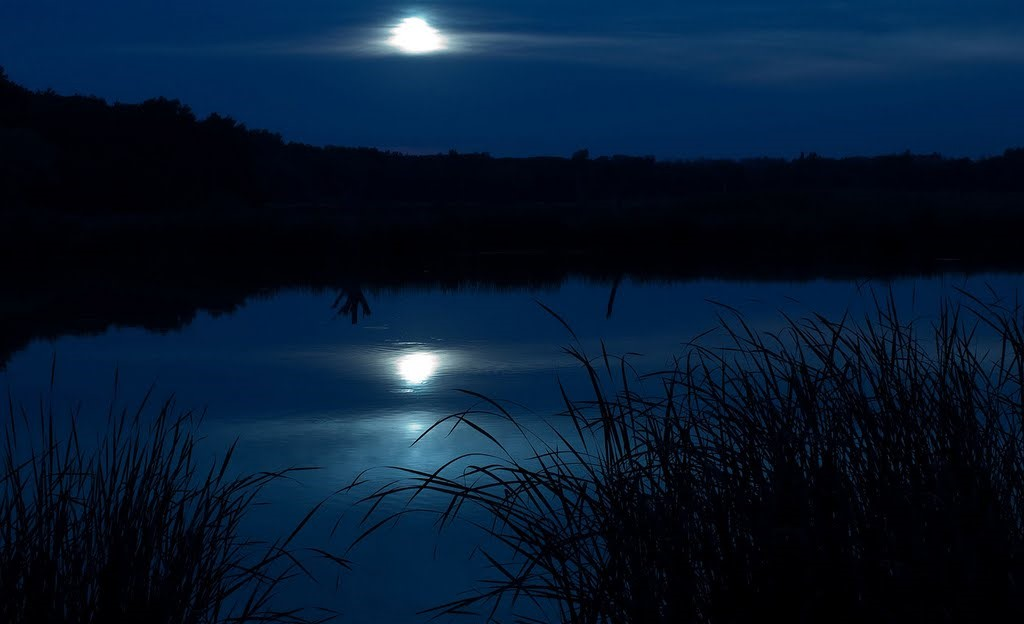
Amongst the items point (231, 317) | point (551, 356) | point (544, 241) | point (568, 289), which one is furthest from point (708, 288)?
point (544, 241)

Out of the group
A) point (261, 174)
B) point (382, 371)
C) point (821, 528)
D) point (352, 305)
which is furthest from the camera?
point (261, 174)

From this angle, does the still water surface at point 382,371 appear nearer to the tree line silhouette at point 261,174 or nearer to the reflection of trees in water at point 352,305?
the reflection of trees in water at point 352,305

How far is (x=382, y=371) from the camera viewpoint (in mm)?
9219

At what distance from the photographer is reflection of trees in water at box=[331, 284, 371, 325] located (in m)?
12.7

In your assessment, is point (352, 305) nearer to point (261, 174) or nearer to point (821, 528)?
point (821, 528)

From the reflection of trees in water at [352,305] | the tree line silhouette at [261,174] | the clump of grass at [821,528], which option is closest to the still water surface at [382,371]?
the reflection of trees in water at [352,305]

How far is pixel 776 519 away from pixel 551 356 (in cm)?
744

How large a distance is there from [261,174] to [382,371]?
24.3 meters

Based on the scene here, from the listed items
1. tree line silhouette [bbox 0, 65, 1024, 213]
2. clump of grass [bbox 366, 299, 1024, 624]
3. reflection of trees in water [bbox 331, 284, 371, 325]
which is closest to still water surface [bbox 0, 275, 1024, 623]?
reflection of trees in water [bbox 331, 284, 371, 325]

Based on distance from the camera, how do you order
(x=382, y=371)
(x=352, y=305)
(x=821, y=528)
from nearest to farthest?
(x=821, y=528)
(x=382, y=371)
(x=352, y=305)

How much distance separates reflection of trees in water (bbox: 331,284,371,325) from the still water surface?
145mm

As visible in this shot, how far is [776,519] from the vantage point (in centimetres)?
229

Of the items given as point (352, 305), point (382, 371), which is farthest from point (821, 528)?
point (352, 305)

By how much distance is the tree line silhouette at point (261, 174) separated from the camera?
91.9 feet
